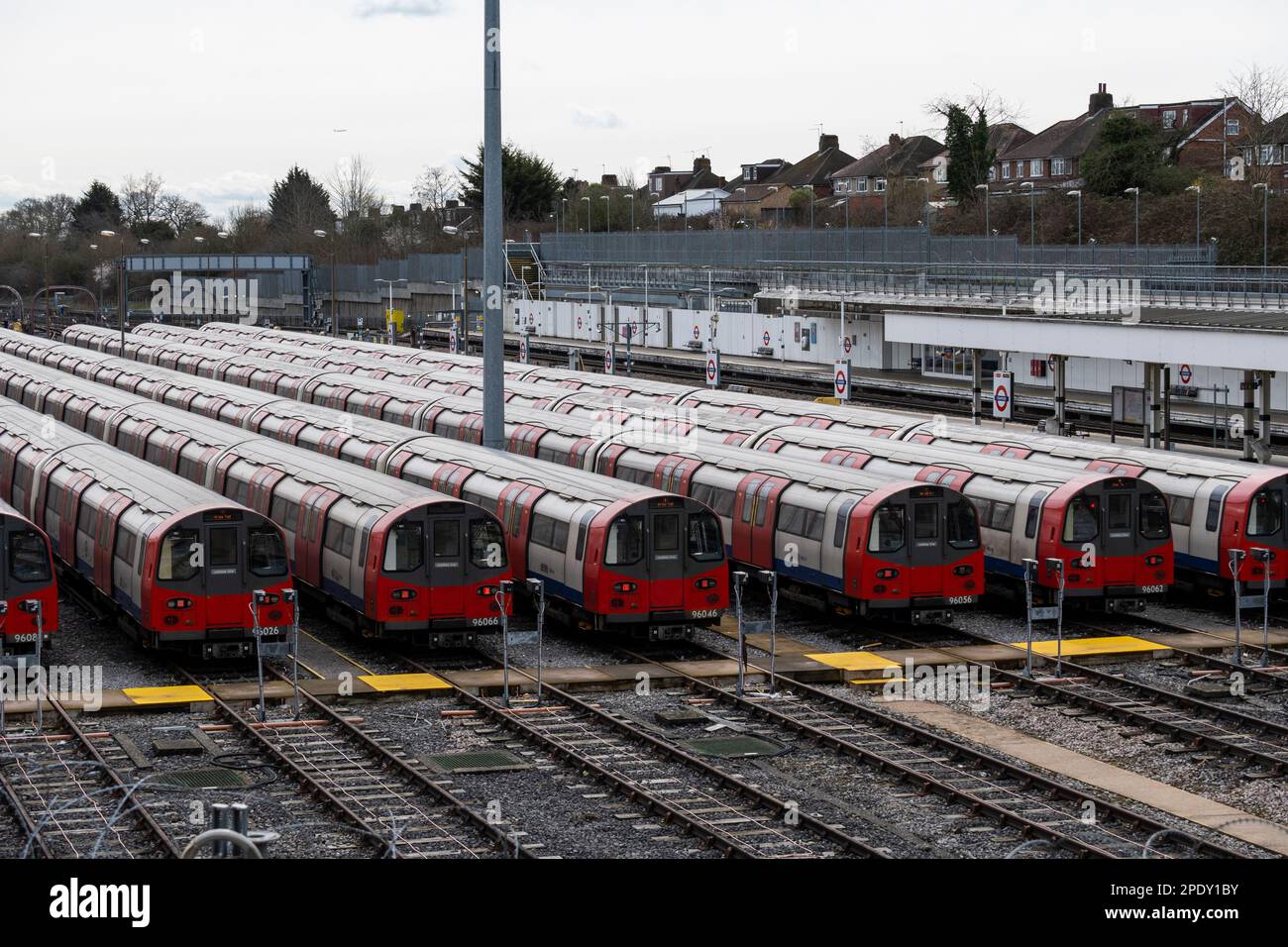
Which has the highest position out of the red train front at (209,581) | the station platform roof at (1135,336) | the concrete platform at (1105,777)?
the station platform roof at (1135,336)

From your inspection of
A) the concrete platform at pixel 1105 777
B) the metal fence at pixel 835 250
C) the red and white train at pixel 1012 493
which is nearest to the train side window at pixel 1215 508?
the red and white train at pixel 1012 493

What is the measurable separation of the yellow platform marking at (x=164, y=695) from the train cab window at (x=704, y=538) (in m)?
7.65

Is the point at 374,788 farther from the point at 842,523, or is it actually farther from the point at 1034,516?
the point at 1034,516

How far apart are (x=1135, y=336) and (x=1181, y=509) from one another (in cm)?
1238

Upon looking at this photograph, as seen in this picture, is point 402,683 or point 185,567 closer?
point 402,683

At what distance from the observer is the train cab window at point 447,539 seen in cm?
2528

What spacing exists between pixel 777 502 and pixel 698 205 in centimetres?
15453

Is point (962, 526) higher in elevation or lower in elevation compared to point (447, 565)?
higher

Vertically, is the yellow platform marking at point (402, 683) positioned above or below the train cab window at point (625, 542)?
below

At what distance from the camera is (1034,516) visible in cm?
2828

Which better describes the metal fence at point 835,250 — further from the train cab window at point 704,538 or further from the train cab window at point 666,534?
the train cab window at point 666,534

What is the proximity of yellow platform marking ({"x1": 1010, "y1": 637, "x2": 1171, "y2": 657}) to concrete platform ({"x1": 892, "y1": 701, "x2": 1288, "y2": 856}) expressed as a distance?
4.15m

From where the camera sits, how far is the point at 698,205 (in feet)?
593

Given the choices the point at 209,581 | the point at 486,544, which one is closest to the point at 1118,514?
the point at 486,544
